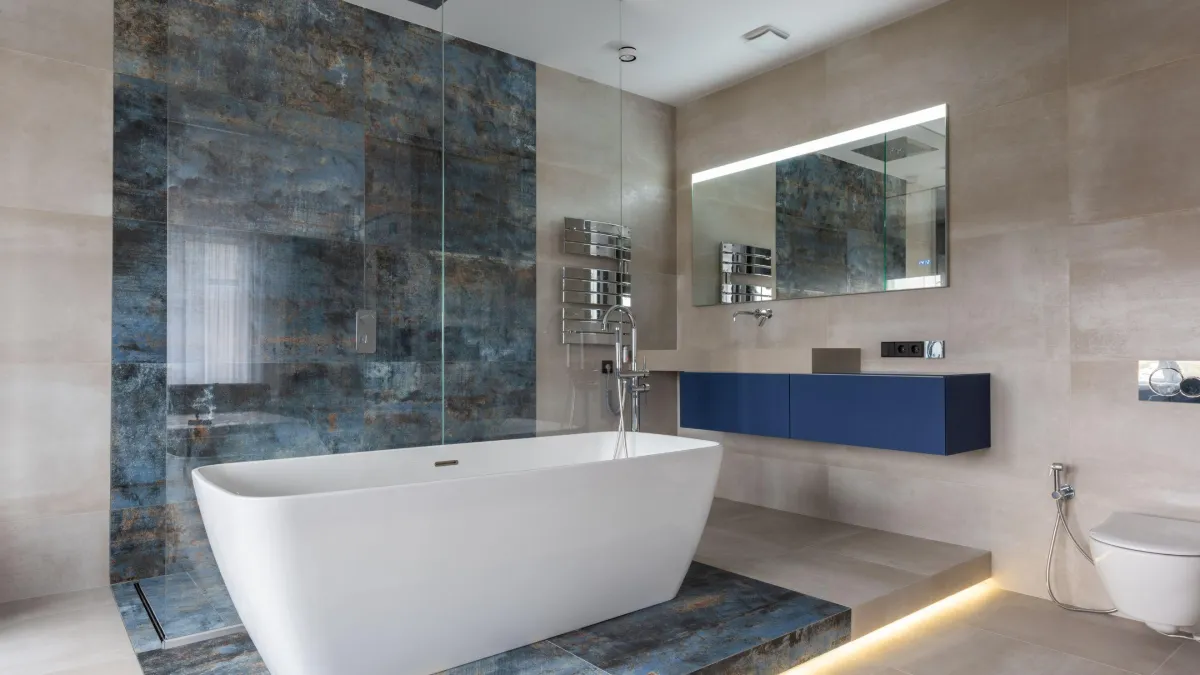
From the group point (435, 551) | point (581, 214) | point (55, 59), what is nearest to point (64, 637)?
point (435, 551)

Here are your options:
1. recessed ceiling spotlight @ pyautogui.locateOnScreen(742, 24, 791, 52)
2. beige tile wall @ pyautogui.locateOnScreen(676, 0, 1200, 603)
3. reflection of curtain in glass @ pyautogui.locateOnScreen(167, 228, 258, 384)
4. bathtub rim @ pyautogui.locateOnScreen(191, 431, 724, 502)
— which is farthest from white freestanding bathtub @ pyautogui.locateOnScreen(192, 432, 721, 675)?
recessed ceiling spotlight @ pyautogui.locateOnScreen(742, 24, 791, 52)

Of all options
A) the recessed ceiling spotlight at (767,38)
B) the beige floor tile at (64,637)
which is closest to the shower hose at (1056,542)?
the recessed ceiling spotlight at (767,38)

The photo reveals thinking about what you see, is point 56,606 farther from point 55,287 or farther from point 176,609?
point 55,287

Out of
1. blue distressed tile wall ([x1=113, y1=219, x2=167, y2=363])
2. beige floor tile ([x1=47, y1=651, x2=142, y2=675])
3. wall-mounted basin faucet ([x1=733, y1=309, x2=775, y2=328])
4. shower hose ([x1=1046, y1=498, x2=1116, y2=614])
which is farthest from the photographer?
wall-mounted basin faucet ([x1=733, y1=309, x2=775, y2=328])

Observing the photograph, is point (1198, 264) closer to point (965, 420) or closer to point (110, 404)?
point (965, 420)

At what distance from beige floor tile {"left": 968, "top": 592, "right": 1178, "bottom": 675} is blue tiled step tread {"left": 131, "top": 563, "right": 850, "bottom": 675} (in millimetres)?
746

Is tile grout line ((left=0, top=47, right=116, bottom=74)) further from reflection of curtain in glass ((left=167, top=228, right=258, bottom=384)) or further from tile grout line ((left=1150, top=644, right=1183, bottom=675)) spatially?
tile grout line ((left=1150, top=644, right=1183, bottom=675))

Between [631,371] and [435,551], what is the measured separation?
1.72 meters

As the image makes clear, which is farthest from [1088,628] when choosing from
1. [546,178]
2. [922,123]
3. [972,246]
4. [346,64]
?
[346,64]

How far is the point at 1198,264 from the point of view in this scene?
271cm

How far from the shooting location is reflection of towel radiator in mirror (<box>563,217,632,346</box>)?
338 cm

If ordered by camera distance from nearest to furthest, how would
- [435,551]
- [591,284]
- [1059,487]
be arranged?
[435,551]
[1059,487]
[591,284]

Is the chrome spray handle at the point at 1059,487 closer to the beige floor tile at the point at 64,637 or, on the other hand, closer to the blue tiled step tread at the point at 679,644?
the blue tiled step tread at the point at 679,644

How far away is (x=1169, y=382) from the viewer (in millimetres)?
2766
